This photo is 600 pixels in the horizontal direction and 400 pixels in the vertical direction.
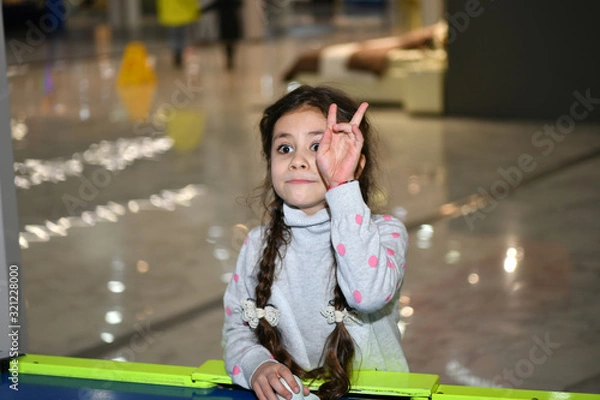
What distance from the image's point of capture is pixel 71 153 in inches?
268

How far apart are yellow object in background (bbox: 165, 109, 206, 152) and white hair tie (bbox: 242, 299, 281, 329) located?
16.5ft

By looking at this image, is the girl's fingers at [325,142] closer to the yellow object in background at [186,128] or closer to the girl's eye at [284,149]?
the girl's eye at [284,149]

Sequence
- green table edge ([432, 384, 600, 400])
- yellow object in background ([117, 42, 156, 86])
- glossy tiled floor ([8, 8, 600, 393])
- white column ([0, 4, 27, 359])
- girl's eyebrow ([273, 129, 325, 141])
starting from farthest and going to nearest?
yellow object in background ([117, 42, 156, 86]) < glossy tiled floor ([8, 8, 600, 393]) < white column ([0, 4, 27, 359]) < girl's eyebrow ([273, 129, 325, 141]) < green table edge ([432, 384, 600, 400])

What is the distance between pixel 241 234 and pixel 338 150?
306cm

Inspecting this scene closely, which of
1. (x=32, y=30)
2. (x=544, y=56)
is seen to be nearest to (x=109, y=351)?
(x=544, y=56)

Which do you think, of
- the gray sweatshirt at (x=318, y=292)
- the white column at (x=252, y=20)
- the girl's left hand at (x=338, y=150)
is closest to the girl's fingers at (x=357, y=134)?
the girl's left hand at (x=338, y=150)

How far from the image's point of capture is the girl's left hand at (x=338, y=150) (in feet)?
5.41

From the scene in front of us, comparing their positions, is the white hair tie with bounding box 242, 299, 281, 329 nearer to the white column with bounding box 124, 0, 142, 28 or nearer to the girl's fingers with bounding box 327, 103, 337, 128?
the girl's fingers with bounding box 327, 103, 337, 128

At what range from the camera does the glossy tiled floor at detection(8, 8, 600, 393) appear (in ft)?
10.8

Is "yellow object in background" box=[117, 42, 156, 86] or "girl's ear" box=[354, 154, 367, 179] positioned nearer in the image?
"girl's ear" box=[354, 154, 367, 179]

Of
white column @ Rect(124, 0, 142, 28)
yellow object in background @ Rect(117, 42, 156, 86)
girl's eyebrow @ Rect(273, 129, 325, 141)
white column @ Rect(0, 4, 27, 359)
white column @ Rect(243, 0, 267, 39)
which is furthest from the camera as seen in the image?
white column @ Rect(124, 0, 142, 28)

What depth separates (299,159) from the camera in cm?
179

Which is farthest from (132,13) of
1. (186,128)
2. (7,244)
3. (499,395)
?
(499,395)

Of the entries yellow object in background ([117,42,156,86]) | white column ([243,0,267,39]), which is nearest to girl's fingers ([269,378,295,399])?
yellow object in background ([117,42,156,86])
